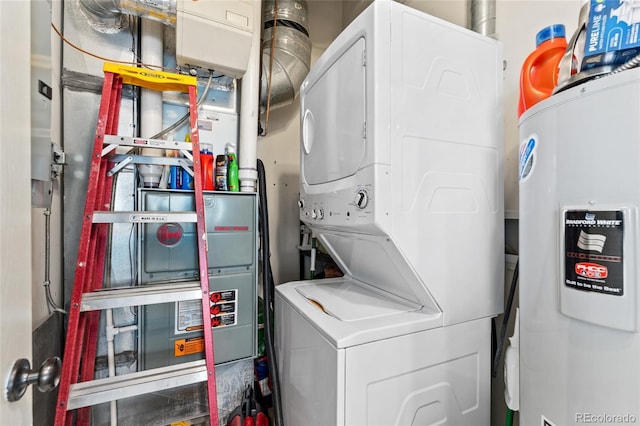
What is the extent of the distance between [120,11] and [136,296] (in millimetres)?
1474

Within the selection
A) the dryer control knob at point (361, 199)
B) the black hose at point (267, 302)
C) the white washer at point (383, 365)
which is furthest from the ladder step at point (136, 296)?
the dryer control knob at point (361, 199)

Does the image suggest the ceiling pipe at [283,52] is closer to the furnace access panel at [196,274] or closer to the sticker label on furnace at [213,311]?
the furnace access panel at [196,274]

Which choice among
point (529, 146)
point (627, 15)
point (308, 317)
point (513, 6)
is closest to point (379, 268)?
point (308, 317)

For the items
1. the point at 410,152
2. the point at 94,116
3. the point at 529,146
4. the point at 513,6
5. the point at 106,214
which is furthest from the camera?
the point at 94,116

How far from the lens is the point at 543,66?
3.52 feet

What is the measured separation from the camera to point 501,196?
4.33 feet

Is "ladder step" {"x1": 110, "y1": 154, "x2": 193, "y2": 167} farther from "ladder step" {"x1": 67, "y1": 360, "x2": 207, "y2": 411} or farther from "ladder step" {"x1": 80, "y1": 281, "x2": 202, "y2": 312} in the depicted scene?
"ladder step" {"x1": 67, "y1": 360, "x2": 207, "y2": 411}

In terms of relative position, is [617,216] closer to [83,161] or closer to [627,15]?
[627,15]

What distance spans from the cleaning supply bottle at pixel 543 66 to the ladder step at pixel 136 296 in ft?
5.24

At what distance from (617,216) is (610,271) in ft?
0.40

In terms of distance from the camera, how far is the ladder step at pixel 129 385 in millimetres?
1073

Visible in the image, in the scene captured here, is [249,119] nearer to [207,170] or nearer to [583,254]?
[207,170]

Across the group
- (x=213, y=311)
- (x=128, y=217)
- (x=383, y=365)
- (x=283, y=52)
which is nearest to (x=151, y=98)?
(x=128, y=217)

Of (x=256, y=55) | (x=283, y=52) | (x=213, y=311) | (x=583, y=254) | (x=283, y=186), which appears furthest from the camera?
(x=283, y=186)
